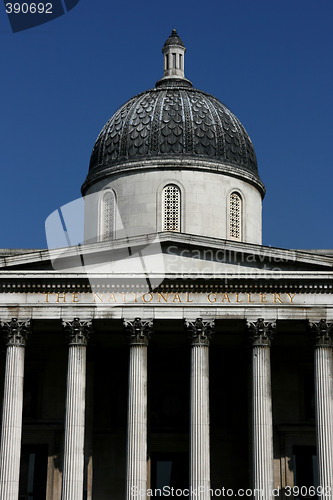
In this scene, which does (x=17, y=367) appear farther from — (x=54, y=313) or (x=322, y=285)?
(x=322, y=285)

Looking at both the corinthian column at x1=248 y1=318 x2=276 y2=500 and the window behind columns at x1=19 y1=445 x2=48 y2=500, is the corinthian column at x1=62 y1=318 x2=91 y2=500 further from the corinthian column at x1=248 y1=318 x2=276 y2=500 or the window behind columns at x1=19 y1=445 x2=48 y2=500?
the corinthian column at x1=248 y1=318 x2=276 y2=500

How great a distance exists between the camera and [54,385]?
44.6m

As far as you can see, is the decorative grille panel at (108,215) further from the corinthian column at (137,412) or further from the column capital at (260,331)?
the column capital at (260,331)

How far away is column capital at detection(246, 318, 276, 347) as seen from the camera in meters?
40.1

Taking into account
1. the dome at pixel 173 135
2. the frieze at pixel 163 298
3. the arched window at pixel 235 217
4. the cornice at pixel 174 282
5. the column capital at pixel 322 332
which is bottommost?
the column capital at pixel 322 332

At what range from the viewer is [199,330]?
40.2m

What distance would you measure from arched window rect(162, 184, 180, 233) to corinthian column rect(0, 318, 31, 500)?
997 cm

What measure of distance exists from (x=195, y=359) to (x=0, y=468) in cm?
843

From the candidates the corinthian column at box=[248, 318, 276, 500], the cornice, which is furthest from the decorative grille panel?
the corinthian column at box=[248, 318, 276, 500]

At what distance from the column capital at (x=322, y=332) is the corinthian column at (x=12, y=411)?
1108cm

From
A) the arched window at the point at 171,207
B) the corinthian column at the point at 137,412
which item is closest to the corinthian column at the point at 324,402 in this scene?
the corinthian column at the point at 137,412

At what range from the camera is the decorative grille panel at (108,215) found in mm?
48875

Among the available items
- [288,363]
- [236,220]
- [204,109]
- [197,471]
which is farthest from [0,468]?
[204,109]

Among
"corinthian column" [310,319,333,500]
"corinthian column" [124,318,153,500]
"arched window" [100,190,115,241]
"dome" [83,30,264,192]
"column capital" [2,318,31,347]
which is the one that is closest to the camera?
"corinthian column" [310,319,333,500]
